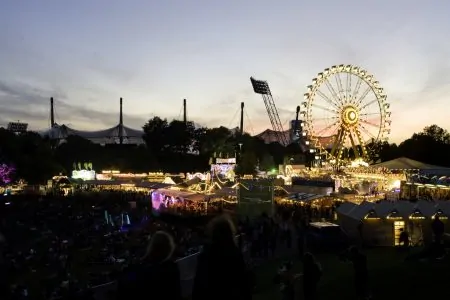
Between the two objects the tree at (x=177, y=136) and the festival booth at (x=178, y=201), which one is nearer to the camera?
the festival booth at (x=178, y=201)

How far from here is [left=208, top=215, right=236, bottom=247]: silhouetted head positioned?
12.5ft

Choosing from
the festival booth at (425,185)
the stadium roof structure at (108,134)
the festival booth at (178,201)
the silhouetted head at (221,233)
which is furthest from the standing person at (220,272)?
the stadium roof structure at (108,134)

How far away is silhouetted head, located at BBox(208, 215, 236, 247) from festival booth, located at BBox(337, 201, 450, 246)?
1476cm

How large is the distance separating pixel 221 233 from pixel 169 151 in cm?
9278

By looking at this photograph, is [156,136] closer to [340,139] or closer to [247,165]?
[247,165]

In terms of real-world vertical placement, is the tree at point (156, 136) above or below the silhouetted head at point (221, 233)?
above

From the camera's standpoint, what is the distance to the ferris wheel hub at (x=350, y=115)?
160 feet

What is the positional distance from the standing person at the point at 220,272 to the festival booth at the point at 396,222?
1479 cm

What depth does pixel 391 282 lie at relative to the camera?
36.4ft

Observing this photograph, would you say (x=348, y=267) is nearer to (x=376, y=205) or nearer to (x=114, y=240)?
(x=376, y=205)

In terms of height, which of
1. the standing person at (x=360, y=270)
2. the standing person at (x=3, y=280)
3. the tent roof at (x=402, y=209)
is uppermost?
the standing person at (x=3, y=280)

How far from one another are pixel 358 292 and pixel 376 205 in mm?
9698

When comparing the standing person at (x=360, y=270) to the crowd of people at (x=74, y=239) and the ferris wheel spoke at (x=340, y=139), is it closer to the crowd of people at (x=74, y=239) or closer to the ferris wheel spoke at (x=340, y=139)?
the crowd of people at (x=74, y=239)

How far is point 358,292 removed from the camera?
30.7 feet
